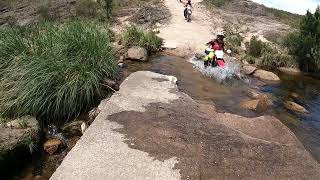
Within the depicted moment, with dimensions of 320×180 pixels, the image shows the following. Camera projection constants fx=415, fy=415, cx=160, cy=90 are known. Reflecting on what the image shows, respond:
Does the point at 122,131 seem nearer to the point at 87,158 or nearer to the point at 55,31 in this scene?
the point at 87,158

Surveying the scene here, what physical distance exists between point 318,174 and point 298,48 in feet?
39.9

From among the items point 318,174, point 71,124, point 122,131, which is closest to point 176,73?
point 71,124

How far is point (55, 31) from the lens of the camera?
10609 millimetres

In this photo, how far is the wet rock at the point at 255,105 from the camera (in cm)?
1124

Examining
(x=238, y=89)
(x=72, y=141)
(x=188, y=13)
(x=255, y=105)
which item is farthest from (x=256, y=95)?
(x=188, y=13)

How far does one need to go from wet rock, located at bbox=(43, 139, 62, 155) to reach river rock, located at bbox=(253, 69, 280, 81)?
9.02m

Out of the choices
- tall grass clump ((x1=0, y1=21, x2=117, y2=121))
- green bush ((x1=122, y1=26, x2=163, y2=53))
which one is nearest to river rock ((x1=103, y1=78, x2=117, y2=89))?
tall grass clump ((x1=0, y1=21, x2=117, y2=121))

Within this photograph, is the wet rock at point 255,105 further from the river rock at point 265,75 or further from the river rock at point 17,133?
the river rock at point 17,133

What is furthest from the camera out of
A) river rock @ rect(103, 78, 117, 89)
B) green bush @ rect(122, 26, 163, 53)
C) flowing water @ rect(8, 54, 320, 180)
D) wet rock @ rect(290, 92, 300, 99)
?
green bush @ rect(122, 26, 163, 53)

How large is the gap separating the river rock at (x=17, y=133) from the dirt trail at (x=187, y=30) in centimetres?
970

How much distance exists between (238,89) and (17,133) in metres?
7.40

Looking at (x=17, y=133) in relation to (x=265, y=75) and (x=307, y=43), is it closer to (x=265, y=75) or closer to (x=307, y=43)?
(x=265, y=75)

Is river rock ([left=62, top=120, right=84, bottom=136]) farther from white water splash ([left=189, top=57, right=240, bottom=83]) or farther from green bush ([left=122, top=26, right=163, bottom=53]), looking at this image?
green bush ([left=122, top=26, right=163, bottom=53])

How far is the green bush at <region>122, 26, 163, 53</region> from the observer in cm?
1578
